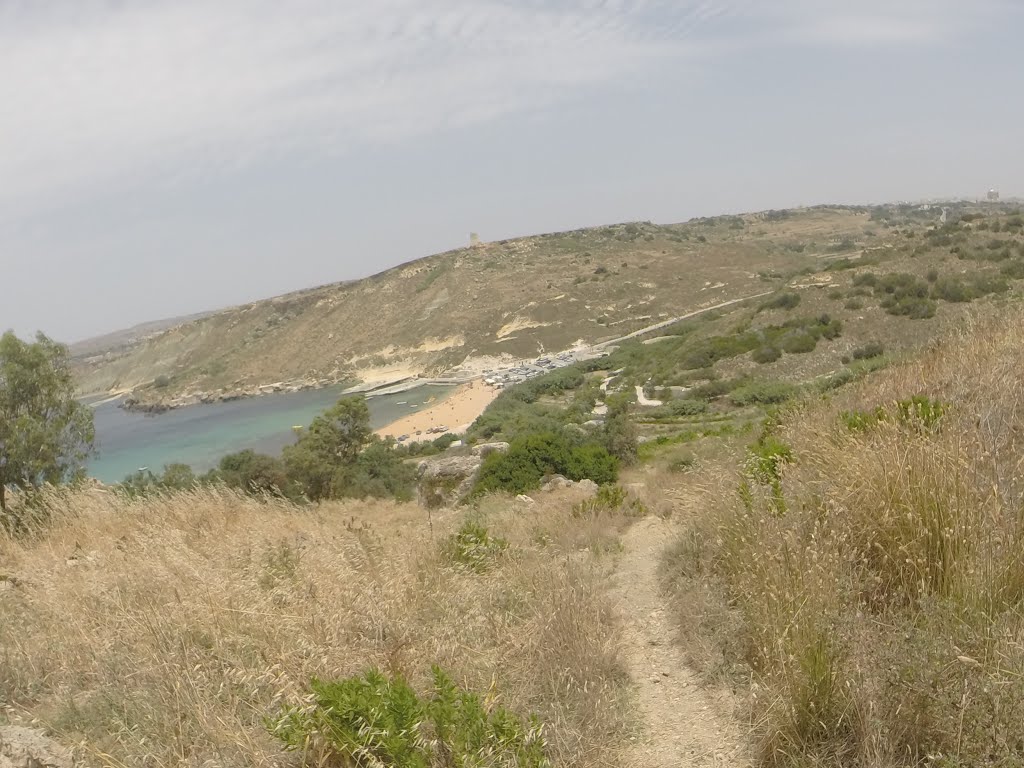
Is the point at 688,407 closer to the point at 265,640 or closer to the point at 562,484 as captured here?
the point at 562,484

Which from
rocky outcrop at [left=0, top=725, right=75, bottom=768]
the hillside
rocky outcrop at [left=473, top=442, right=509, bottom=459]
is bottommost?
rocky outcrop at [left=473, top=442, right=509, bottom=459]

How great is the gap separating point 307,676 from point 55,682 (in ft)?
5.37

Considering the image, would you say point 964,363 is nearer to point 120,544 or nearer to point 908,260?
point 120,544

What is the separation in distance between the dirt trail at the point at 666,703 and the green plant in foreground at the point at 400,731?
23.5 inches

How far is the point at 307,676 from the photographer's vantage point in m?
2.89

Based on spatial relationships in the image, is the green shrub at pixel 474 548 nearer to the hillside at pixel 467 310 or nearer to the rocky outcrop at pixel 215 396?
the hillside at pixel 467 310

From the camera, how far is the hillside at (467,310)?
244 ft

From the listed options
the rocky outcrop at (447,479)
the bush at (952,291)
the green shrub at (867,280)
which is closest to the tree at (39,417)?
the rocky outcrop at (447,479)

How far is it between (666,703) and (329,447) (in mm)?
20792

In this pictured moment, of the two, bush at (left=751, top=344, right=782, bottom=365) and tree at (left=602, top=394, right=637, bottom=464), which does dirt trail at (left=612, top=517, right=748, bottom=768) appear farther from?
bush at (left=751, top=344, right=782, bottom=365)

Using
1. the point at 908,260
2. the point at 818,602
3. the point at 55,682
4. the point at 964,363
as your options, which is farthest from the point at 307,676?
the point at 908,260

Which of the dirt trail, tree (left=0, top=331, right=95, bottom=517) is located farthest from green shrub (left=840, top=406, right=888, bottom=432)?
tree (left=0, top=331, right=95, bottom=517)

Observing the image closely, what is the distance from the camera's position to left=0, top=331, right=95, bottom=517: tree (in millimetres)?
12078

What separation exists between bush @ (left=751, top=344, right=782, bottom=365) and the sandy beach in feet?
61.0
